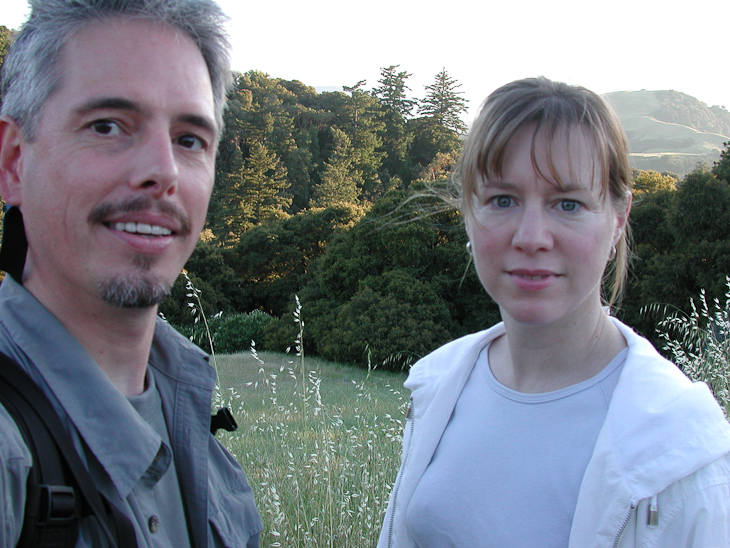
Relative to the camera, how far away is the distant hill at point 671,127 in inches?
3378

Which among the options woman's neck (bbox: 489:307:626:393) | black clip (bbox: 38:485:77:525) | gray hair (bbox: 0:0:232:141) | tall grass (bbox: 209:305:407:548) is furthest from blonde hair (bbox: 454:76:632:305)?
tall grass (bbox: 209:305:407:548)

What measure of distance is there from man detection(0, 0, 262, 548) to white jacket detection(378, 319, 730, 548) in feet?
3.28

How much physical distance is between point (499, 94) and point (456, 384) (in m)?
0.88

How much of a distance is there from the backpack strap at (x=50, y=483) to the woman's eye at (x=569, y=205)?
1225 millimetres

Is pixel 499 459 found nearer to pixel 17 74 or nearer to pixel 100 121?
pixel 100 121

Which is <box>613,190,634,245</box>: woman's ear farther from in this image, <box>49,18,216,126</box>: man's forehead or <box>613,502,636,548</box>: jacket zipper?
<box>49,18,216,126</box>: man's forehead

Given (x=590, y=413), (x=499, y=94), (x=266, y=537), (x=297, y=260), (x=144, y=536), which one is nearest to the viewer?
(x=144, y=536)

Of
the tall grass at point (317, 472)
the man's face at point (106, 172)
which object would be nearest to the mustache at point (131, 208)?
the man's face at point (106, 172)

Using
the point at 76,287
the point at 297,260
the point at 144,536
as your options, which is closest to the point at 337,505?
the point at 144,536

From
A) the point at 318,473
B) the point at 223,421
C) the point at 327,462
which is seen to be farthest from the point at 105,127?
the point at 318,473

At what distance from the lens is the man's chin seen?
1.22 m

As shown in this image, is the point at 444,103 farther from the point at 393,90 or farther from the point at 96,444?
the point at 96,444

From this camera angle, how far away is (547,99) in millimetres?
1456

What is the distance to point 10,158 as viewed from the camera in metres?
1.29
